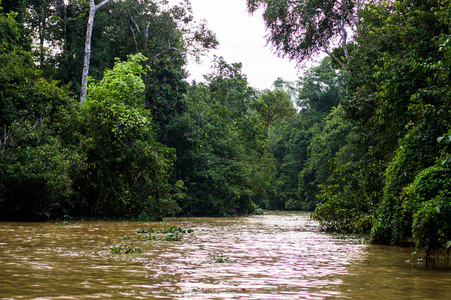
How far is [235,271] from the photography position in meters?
6.02

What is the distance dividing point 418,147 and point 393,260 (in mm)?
2848

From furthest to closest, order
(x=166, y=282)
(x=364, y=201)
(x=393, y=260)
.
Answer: (x=364, y=201), (x=393, y=260), (x=166, y=282)

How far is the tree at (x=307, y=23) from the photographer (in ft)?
76.3

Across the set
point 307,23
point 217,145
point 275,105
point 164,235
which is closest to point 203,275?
point 164,235

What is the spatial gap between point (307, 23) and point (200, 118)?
15307 millimetres

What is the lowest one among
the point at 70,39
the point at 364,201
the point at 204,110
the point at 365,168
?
the point at 364,201

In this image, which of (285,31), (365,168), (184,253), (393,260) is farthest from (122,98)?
(393,260)

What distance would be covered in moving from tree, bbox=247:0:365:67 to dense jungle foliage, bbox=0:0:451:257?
0.08 metres

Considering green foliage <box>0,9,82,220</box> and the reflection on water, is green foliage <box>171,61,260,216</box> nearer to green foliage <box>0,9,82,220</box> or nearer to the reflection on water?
green foliage <box>0,9,82,220</box>

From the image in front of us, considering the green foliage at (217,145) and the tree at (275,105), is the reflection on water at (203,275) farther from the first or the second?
the tree at (275,105)

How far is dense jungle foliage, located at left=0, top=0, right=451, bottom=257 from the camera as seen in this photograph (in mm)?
10375

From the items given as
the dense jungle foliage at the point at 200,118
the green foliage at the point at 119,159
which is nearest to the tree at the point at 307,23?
the dense jungle foliage at the point at 200,118

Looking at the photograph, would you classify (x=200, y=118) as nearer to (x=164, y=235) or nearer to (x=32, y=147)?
(x=32, y=147)

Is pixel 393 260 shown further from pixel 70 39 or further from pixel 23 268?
pixel 70 39
